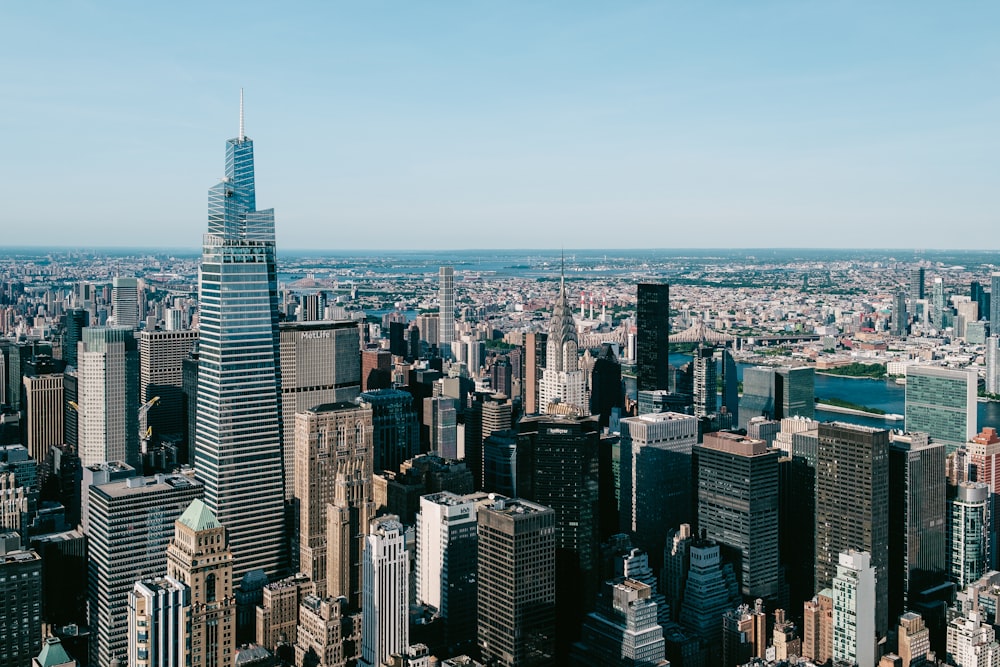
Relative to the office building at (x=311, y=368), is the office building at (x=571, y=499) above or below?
below

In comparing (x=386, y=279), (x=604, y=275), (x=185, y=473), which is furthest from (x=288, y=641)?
(x=604, y=275)

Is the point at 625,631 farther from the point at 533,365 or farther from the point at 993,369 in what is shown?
the point at 993,369

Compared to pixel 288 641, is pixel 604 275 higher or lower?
higher

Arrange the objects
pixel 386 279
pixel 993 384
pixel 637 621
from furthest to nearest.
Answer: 1. pixel 386 279
2. pixel 993 384
3. pixel 637 621

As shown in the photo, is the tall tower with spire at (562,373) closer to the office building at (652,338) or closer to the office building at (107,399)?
the office building at (652,338)

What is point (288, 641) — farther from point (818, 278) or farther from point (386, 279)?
point (818, 278)

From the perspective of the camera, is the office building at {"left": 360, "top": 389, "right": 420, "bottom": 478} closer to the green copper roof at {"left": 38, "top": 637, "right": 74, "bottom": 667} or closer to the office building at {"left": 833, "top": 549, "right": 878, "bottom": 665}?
the green copper roof at {"left": 38, "top": 637, "right": 74, "bottom": 667}

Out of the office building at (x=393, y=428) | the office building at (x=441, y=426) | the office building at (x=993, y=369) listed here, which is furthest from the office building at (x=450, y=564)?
the office building at (x=993, y=369)
